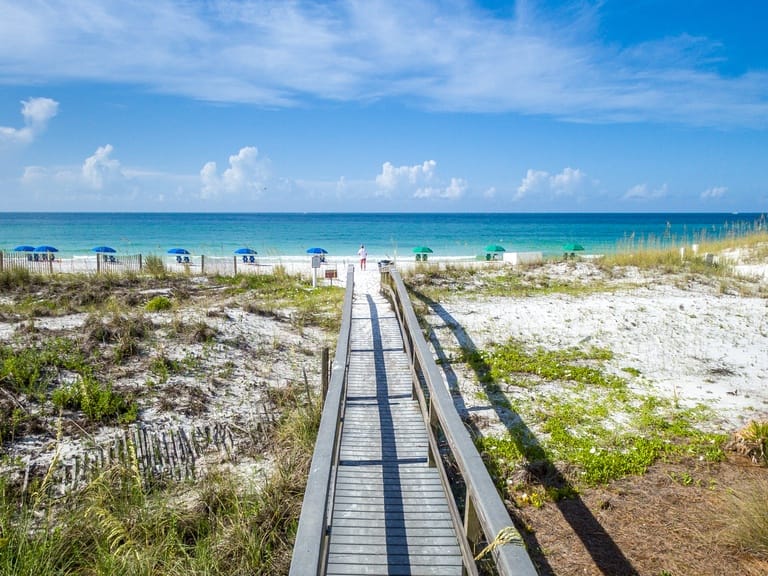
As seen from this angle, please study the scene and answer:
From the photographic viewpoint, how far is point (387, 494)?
4562mm

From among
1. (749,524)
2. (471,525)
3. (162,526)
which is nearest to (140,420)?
(162,526)

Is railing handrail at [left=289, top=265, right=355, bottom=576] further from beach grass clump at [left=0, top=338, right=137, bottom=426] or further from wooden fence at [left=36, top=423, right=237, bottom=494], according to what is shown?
beach grass clump at [left=0, top=338, right=137, bottom=426]

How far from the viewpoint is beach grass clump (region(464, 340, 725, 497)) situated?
19.1 ft

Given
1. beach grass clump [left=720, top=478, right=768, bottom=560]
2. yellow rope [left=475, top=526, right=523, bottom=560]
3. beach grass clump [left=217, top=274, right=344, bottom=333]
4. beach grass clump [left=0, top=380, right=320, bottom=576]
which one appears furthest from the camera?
beach grass clump [left=217, top=274, right=344, bottom=333]

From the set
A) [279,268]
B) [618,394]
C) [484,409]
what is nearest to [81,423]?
[484,409]

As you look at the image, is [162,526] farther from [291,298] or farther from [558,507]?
[291,298]

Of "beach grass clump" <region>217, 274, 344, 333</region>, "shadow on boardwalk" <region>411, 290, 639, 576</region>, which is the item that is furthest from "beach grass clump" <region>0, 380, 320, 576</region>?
"beach grass clump" <region>217, 274, 344, 333</region>


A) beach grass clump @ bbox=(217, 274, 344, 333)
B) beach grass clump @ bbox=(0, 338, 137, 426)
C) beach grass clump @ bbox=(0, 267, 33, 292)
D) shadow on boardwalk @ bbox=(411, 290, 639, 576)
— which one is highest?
beach grass clump @ bbox=(0, 267, 33, 292)

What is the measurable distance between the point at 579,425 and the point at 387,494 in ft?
11.3

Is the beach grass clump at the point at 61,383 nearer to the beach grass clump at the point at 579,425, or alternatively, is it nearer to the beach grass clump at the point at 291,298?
the beach grass clump at the point at 291,298

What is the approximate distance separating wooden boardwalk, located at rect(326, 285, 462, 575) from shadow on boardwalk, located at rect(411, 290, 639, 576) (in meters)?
0.94

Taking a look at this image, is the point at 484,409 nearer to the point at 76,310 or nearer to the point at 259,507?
the point at 259,507

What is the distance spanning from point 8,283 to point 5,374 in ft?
31.5

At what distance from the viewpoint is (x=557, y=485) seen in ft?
18.0
